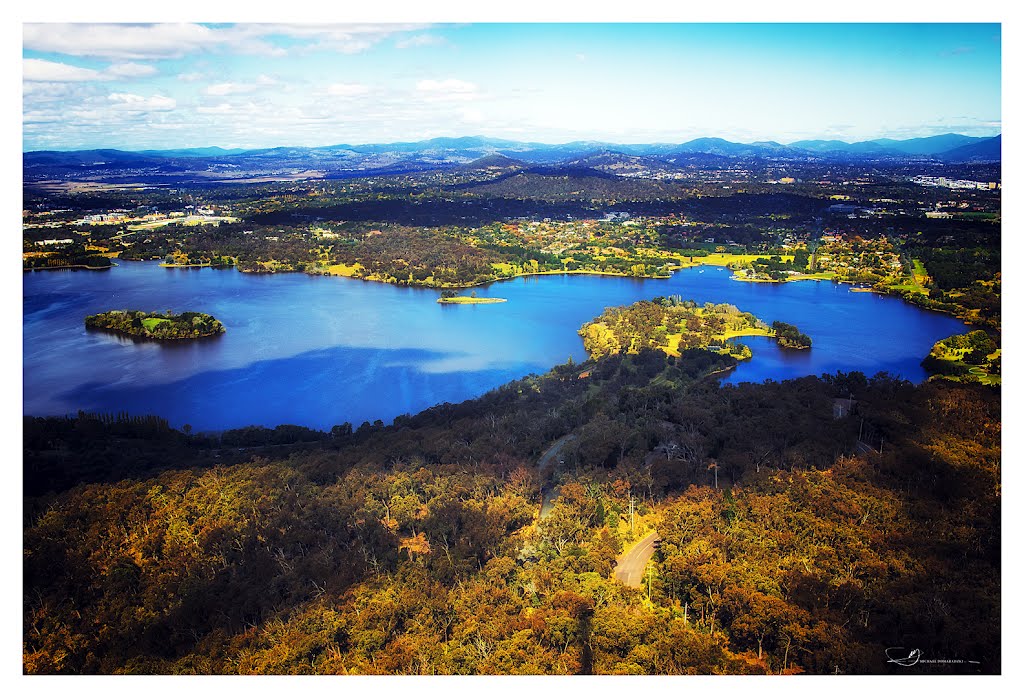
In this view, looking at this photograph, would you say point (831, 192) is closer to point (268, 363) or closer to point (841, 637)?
point (268, 363)

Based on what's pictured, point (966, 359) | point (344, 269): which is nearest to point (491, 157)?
point (344, 269)

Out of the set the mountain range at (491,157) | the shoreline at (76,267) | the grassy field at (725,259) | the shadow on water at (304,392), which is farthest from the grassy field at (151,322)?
the mountain range at (491,157)

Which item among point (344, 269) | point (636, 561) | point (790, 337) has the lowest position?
point (636, 561)

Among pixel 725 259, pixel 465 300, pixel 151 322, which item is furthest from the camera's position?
pixel 725 259

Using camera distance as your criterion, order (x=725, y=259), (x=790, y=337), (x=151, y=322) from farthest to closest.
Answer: (x=725, y=259) → (x=151, y=322) → (x=790, y=337)

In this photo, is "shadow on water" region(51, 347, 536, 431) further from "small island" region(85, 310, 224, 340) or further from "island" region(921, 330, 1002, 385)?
"island" region(921, 330, 1002, 385)

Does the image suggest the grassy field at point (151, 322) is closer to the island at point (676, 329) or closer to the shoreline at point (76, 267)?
the shoreline at point (76, 267)

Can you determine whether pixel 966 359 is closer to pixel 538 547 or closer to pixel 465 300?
pixel 538 547
